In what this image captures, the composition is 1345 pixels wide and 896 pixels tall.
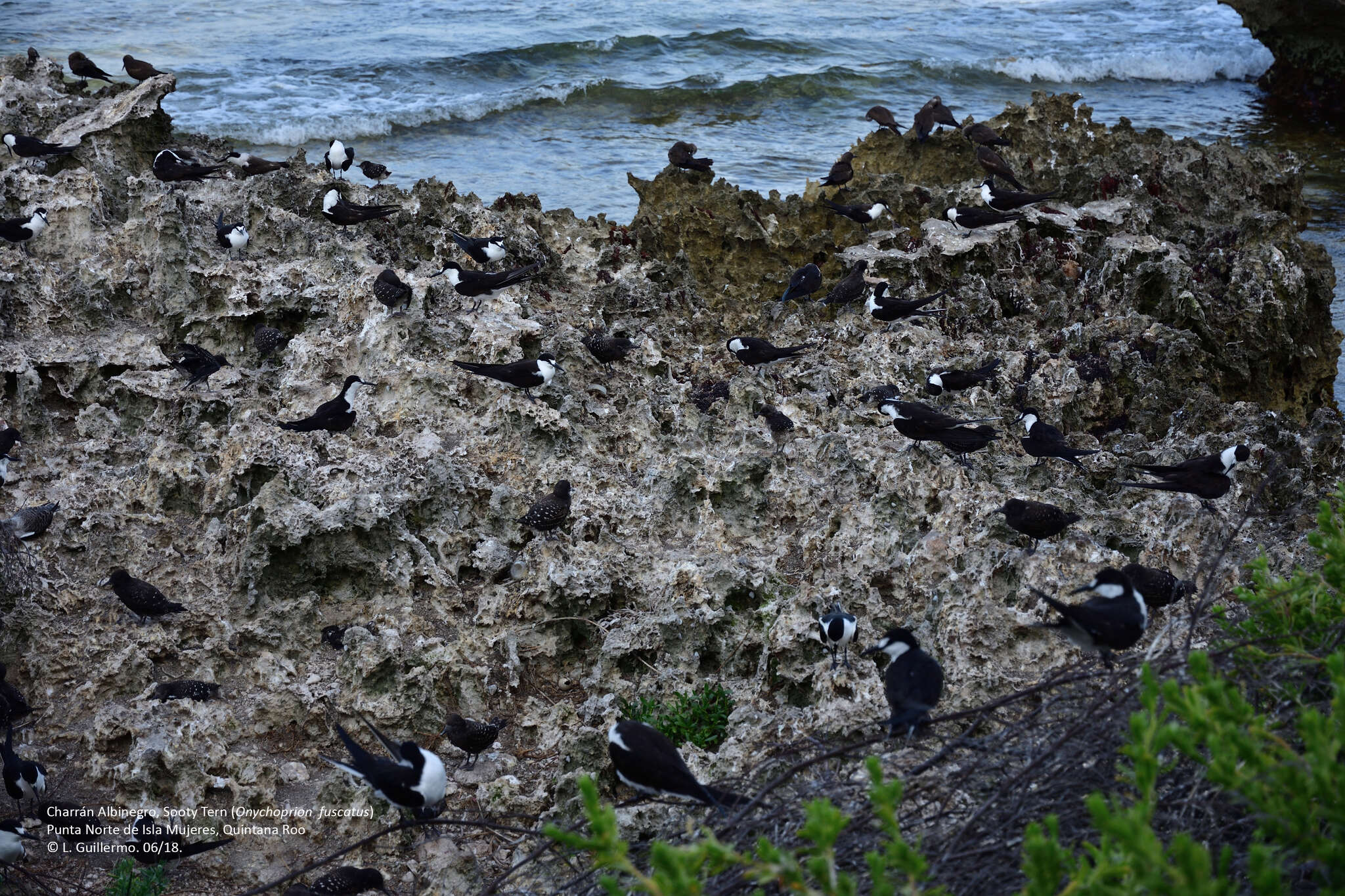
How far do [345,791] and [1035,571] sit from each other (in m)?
3.67

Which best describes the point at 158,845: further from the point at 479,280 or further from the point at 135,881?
the point at 479,280

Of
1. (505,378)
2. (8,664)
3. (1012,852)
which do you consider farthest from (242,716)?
(1012,852)

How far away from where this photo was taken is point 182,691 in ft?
18.0

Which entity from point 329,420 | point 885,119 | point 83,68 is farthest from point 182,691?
point 885,119

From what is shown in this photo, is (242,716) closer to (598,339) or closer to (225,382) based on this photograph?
(225,382)

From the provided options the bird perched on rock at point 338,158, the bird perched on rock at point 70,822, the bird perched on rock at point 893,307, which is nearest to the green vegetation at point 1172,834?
the bird perched on rock at point 70,822

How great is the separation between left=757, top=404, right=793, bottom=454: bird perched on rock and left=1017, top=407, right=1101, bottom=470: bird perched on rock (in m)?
1.42

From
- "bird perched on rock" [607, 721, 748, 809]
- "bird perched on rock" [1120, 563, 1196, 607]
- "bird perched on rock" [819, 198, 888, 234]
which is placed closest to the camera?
"bird perched on rock" [607, 721, 748, 809]

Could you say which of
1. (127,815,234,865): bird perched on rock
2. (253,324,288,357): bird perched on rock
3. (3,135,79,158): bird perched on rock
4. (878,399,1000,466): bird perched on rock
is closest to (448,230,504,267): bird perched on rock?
(253,324,288,357): bird perched on rock

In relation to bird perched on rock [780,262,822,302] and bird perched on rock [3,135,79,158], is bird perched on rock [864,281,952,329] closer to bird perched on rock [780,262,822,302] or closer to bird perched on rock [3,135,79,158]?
bird perched on rock [780,262,822,302]

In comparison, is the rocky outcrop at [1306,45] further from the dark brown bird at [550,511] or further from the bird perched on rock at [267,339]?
the bird perched on rock at [267,339]

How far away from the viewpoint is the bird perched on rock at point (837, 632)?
518 cm

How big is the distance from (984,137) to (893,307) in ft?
13.0

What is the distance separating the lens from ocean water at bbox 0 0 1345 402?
1762cm
